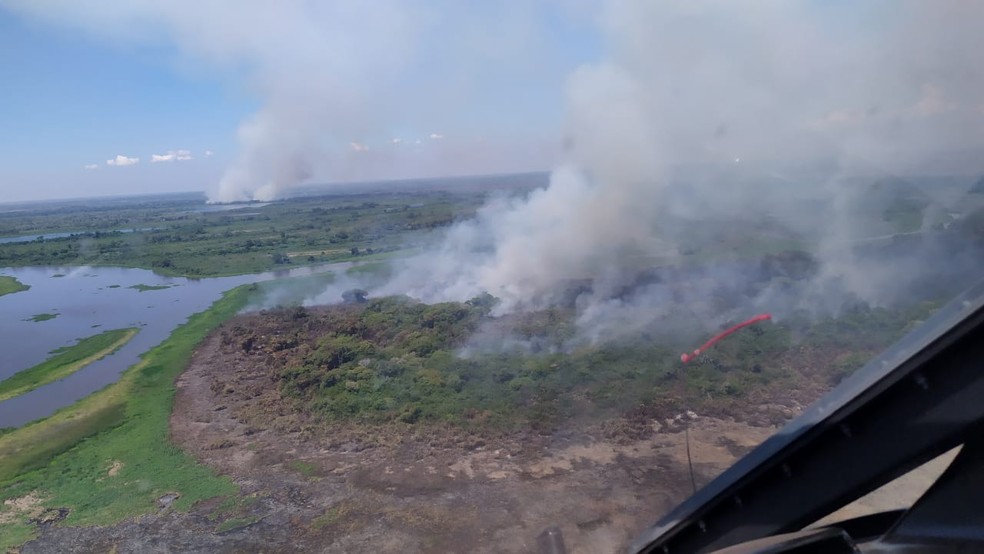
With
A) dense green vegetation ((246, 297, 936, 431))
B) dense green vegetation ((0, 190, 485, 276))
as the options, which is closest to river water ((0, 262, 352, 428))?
dense green vegetation ((0, 190, 485, 276))

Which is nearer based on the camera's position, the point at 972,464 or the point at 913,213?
the point at 972,464

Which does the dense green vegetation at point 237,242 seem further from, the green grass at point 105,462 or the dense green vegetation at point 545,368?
the dense green vegetation at point 545,368

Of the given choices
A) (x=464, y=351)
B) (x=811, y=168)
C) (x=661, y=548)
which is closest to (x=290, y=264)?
(x=464, y=351)

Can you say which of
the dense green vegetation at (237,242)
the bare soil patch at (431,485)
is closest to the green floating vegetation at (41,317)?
the dense green vegetation at (237,242)

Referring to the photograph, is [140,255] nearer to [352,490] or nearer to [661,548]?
[352,490]

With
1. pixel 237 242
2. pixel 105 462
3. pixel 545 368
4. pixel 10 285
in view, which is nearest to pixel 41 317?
pixel 10 285

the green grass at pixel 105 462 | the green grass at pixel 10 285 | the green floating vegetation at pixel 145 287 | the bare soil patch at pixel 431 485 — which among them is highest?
the green grass at pixel 10 285

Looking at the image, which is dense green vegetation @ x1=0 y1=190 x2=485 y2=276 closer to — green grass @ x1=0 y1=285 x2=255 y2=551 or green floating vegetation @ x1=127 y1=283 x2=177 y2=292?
green floating vegetation @ x1=127 y1=283 x2=177 y2=292
